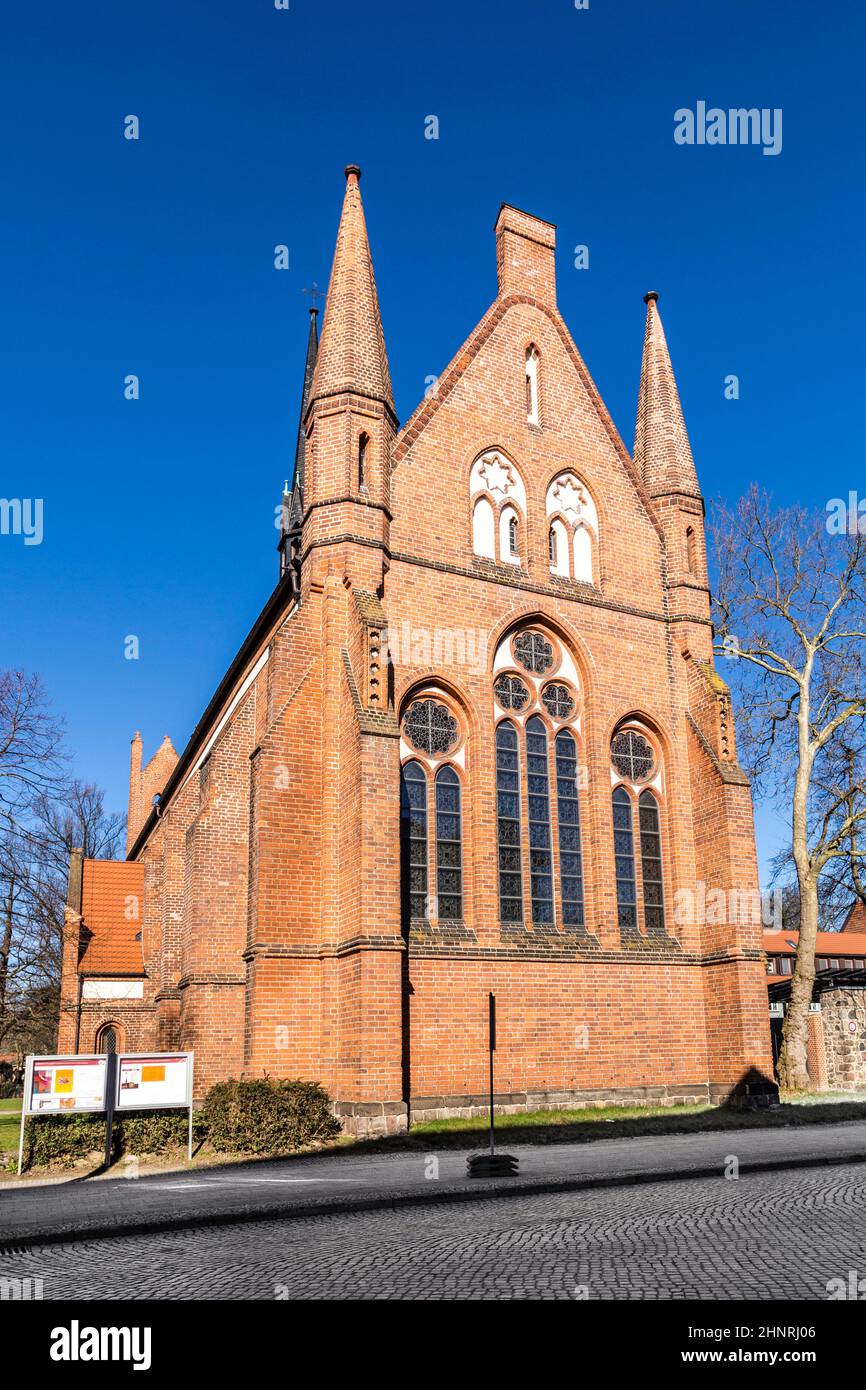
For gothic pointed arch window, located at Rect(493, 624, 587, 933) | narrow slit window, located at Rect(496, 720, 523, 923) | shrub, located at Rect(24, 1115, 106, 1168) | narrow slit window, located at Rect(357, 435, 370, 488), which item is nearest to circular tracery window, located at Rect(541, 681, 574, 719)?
gothic pointed arch window, located at Rect(493, 624, 587, 933)

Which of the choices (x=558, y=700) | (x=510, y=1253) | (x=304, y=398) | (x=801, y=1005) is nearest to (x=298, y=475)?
(x=304, y=398)

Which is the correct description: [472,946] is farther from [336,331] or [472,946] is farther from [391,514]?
[336,331]

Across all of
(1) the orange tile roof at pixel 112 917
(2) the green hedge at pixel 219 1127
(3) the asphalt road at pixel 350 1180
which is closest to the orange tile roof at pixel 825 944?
(1) the orange tile roof at pixel 112 917

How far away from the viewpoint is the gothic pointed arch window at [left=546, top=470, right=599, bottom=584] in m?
23.5

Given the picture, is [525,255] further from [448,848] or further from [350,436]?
[448,848]

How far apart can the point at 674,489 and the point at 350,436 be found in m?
8.03

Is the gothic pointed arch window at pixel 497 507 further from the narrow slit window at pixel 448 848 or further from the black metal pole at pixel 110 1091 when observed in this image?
the black metal pole at pixel 110 1091

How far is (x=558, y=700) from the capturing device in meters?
22.5

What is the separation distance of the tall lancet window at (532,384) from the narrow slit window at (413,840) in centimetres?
825

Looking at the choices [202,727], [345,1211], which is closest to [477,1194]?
[345,1211]

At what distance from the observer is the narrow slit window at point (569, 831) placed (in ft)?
70.6

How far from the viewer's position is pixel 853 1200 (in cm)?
971

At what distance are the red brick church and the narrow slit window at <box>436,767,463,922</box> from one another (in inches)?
2.0

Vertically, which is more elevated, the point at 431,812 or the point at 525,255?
the point at 525,255
